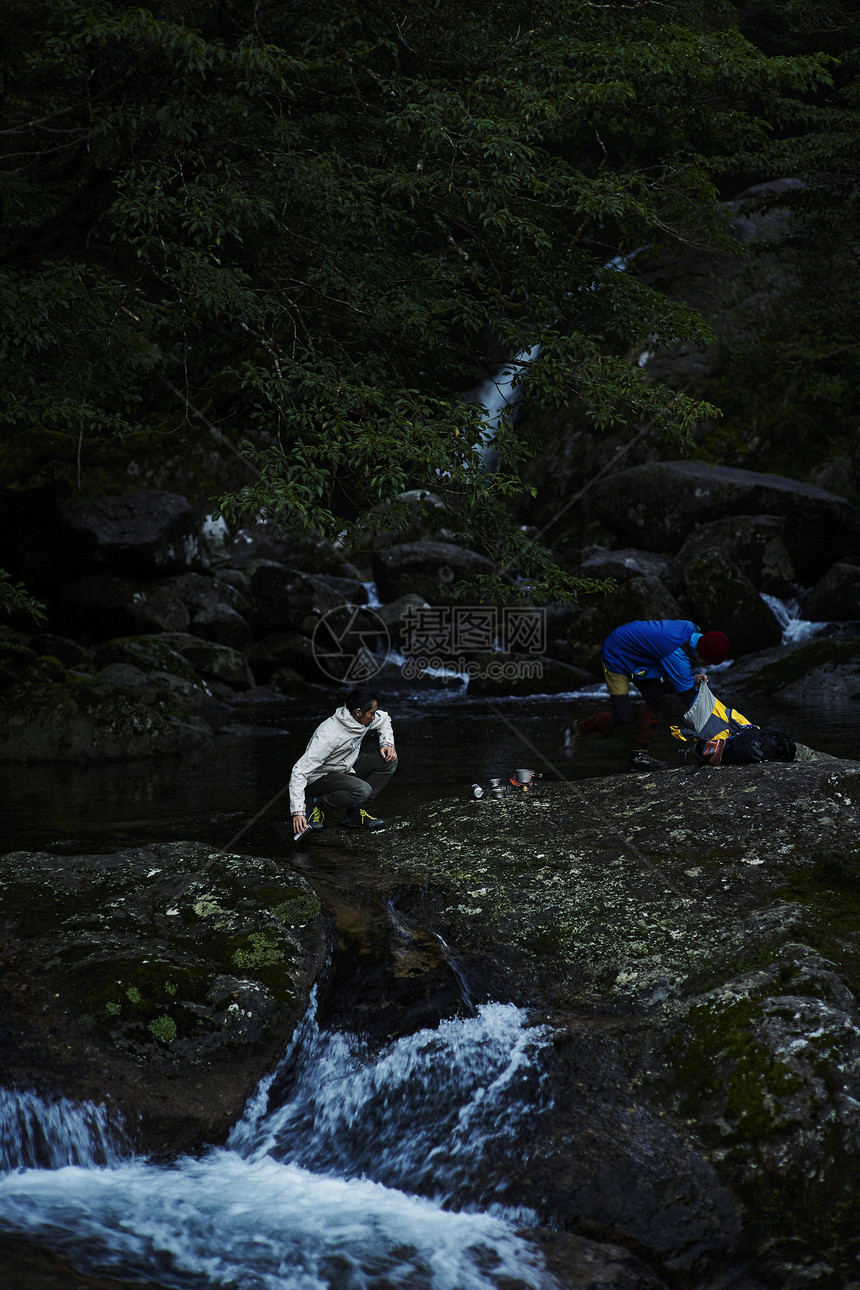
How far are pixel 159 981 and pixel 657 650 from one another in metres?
5.20

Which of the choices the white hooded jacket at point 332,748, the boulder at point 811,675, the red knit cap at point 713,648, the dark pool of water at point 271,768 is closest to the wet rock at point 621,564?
the boulder at point 811,675

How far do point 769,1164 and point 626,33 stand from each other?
1402 cm

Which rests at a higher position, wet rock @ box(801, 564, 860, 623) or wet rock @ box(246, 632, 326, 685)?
wet rock @ box(801, 564, 860, 623)

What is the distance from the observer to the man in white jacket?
22.5 feet

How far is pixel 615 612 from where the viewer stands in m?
19.4

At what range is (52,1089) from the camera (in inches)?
163

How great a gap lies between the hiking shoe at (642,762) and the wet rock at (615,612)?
1042 cm

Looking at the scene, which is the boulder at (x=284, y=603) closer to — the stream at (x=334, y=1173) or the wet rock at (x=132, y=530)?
the wet rock at (x=132, y=530)

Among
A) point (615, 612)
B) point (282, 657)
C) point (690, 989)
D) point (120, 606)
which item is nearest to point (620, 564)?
point (615, 612)

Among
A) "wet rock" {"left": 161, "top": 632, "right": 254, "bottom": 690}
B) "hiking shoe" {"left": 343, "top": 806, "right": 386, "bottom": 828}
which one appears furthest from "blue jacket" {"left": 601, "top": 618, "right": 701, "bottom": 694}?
"wet rock" {"left": 161, "top": 632, "right": 254, "bottom": 690}

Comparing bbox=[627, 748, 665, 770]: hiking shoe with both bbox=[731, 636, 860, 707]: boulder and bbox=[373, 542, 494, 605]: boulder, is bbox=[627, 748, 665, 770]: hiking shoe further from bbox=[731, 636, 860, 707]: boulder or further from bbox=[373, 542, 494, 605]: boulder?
bbox=[373, 542, 494, 605]: boulder

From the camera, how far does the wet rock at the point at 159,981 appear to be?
418 centimetres

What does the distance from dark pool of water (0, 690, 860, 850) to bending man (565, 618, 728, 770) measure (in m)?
1.50

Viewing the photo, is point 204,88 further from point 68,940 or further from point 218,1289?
point 218,1289
